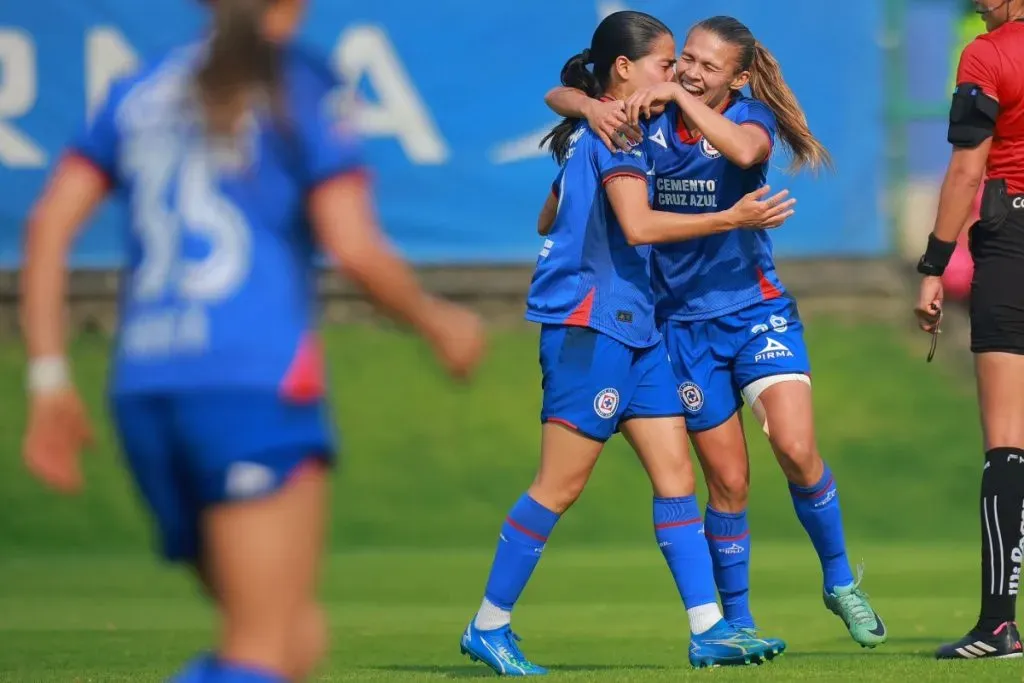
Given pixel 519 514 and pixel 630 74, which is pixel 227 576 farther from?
A: pixel 630 74

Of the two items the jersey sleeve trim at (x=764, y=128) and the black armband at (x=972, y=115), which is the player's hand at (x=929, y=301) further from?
the jersey sleeve trim at (x=764, y=128)

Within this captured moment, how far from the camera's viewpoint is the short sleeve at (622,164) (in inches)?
233

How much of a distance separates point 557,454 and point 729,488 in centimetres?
77

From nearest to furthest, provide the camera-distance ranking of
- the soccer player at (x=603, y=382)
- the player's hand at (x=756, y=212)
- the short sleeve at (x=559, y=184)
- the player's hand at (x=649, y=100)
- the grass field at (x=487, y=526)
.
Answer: the player's hand at (x=756, y=212)
the player's hand at (x=649, y=100)
the soccer player at (x=603, y=382)
the short sleeve at (x=559, y=184)
the grass field at (x=487, y=526)

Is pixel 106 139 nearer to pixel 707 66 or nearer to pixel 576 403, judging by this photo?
pixel 576 403

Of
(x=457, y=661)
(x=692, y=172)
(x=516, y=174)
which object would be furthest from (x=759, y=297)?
(x=516, y=174)

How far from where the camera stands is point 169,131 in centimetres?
324

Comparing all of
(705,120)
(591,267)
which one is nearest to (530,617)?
(591,267)

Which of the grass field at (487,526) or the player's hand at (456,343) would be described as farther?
the grass field at (487,526)

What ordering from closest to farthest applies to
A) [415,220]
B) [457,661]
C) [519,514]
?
[519,514] → [457,661] → [415,220]

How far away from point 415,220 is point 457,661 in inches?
275

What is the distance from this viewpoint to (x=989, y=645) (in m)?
5.96

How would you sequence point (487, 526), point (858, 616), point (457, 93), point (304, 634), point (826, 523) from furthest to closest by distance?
1. point (457, 93)
2. point (487, 526)
3. point (826, 523)
4. point (858, 616)
5. point (304, 634)

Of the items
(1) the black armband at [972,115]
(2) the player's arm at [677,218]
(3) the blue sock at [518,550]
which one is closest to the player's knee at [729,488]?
(3) the blue sock at [518,550]
